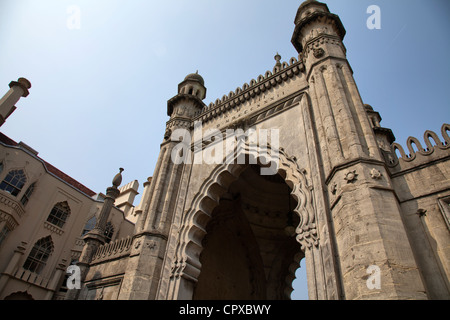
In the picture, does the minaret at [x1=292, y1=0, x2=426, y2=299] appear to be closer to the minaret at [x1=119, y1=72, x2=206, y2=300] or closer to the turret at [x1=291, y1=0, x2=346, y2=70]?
the turret at [x1=291, y1=0, x2=346, y2=70]

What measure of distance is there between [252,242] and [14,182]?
14.4 m

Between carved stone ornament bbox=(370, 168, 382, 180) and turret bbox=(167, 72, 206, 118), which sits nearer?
carved stone ornament bbox=(370, 168, 382, 180)

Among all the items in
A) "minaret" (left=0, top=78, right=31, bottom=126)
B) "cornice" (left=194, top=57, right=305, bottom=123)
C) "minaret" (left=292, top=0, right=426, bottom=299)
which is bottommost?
"minaret" (left=292, top=0, right=426, bottom=299)

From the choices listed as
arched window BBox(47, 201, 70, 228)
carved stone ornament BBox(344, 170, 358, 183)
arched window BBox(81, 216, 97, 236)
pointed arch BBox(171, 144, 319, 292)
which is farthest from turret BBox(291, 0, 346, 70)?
arched window BBox(81, 216, 97, 236)

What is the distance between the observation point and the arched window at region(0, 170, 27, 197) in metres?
17.1

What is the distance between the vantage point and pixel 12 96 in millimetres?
18938

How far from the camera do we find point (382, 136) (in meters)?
14.4

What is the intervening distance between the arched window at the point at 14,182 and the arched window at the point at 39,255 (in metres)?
3.55

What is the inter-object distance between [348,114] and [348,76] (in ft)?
5.76

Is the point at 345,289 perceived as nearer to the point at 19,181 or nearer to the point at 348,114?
the point at 348,114

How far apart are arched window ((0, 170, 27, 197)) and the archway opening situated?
40.7 feet

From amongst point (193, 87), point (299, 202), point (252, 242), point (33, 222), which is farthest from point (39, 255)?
point (299, 202)

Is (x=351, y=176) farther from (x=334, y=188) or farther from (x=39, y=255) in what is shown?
(x=39, y=255)

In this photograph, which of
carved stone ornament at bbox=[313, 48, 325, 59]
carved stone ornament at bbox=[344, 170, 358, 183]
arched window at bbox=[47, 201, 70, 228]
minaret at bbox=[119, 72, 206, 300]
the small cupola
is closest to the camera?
carved stone ornament at bbox=[344, 170, 358, 183]
